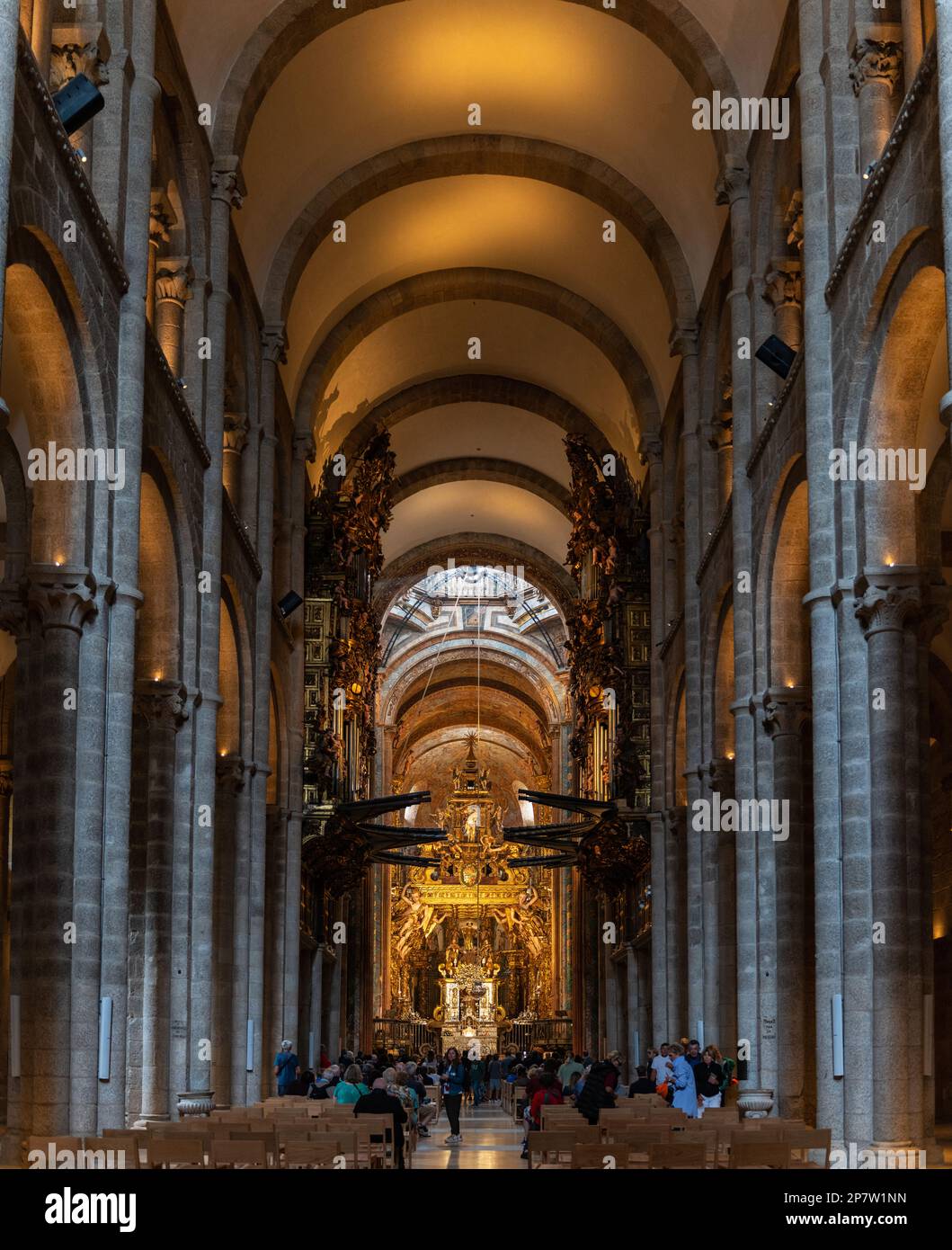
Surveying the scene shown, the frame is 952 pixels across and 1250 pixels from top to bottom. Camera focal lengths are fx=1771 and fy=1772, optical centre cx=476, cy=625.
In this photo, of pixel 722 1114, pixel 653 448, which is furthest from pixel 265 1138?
pixel 653 448

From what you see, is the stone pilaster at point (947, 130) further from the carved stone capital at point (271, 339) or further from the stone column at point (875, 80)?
the carved stone capital at point (271, 339)

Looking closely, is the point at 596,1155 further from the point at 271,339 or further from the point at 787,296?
the point at 271,339

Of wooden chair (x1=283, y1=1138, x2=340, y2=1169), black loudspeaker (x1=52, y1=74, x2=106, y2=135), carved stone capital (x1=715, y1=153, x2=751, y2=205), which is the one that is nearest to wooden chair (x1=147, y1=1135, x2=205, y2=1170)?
wooden chair (x1=283, y1=1138, x2=340, y2=1169)

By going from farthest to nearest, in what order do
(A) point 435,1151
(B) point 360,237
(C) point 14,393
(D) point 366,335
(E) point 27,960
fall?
1. (D) point 366,335
2. (B) point 360,237
3. (A) point 435,1151
4. (C) point 14,393
5. (E) point 27,960

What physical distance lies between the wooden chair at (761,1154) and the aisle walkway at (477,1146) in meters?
4.89

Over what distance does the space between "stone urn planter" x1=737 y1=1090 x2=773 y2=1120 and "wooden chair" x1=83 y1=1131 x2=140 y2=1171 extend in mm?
9549

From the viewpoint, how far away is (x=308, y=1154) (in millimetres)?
13375

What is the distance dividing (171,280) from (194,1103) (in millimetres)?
10217

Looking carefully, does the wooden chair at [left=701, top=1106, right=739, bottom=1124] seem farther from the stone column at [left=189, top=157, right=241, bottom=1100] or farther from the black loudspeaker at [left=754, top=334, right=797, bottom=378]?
the black loudspeaker at [left=754, top=334, right=797, bottom=378]
